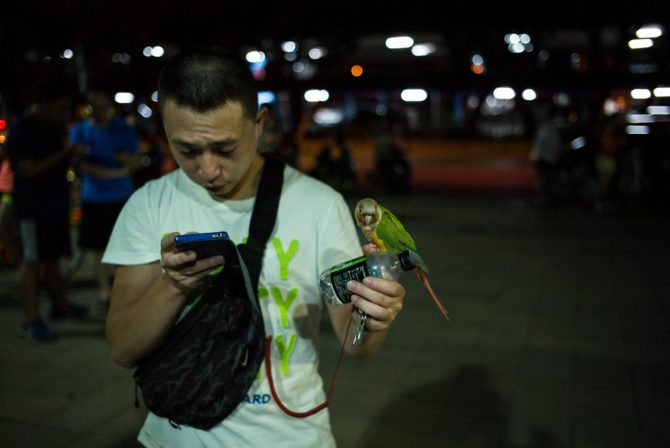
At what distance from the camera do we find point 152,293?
1743 mm

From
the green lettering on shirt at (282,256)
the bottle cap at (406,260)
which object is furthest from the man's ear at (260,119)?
the bottle cap at (406,260)

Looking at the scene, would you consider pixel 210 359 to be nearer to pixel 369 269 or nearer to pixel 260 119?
pixel 369 269

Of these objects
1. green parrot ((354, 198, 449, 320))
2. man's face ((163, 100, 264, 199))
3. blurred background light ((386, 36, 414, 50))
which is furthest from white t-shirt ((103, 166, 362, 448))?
blurred background light ((386, 36, 414, 50))

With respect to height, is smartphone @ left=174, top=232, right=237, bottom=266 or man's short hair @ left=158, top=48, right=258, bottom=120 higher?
man's short hair @ left=158, top=48, right=258, bottom=120

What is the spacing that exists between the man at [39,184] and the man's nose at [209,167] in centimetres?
431

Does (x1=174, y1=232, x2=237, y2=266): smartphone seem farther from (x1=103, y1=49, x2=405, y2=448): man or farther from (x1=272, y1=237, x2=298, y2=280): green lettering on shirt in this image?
(x1=272, y1=237, x2=298, y2=280): green lettering on shirt

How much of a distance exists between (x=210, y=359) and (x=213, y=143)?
1.84 ft

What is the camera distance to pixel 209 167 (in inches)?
71.7

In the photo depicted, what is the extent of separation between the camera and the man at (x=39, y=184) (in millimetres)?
5648

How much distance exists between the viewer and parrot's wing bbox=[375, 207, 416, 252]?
5.05 feet

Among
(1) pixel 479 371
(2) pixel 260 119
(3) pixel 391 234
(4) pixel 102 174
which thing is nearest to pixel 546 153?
(1) pixel 479 371

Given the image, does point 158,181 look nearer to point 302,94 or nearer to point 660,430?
point 660,430

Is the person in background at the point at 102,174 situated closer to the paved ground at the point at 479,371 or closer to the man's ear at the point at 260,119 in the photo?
the paved ground at the point at 479,371

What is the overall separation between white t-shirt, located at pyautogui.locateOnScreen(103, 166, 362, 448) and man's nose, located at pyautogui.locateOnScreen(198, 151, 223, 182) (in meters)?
0.17
